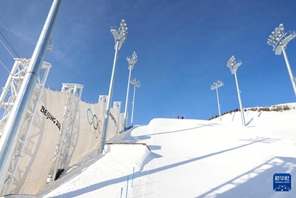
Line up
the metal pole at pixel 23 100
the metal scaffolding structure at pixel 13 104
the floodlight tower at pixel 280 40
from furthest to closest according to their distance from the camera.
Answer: the floodlight tower at pixel 280 40 < the metal scaffolding structure at pixel 13 104 < the metal pole at pixel 23 100

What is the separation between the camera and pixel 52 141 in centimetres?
796

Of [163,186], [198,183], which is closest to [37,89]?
[163,186]

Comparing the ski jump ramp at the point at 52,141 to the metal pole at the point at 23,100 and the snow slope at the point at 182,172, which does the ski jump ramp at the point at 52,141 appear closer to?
the snow slope at the point at 182,172

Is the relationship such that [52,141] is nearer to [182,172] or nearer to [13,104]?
[13,104]

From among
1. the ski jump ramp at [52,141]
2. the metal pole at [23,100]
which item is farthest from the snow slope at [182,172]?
the metal pole at [23,100]

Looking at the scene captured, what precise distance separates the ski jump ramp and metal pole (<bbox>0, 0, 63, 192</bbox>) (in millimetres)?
2505

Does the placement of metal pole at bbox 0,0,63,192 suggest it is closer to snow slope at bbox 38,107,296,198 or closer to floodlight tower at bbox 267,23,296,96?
snow slope at bbox 38,107,296,198

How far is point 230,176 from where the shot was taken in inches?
289

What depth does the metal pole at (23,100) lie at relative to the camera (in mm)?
3559

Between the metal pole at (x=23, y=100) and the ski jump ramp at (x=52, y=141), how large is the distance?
2.51m

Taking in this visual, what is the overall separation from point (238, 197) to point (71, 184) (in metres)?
6.09

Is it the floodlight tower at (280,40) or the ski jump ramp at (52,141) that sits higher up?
the floodlight tower at (280,40)

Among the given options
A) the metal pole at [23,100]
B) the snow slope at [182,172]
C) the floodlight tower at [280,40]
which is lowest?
the snow slope at [182,172]

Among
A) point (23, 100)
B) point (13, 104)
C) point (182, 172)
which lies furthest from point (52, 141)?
point (182, 172)
